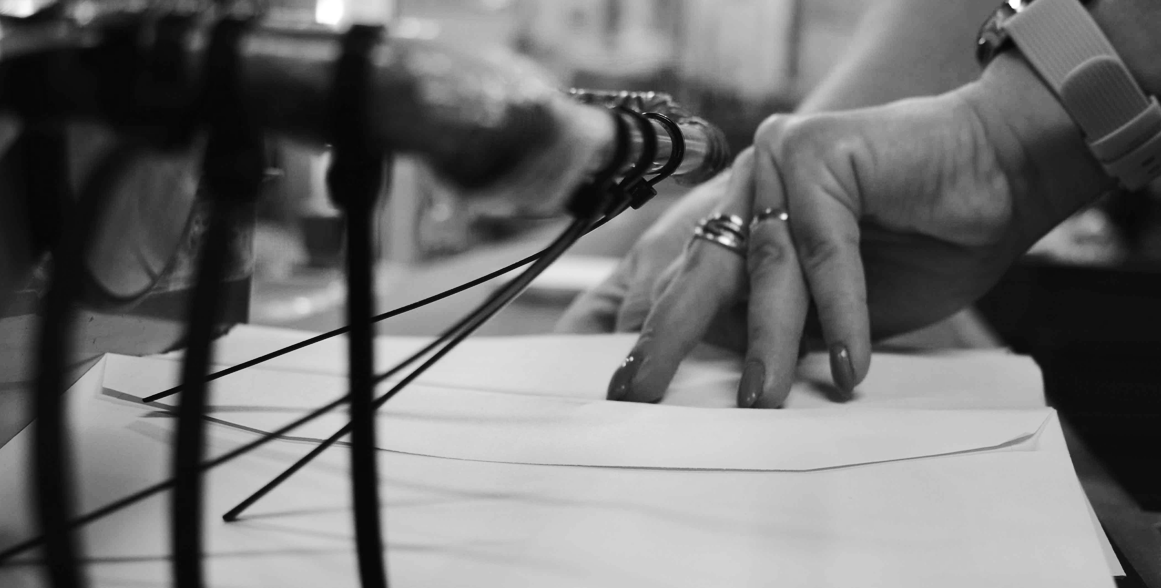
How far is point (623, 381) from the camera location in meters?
0.36

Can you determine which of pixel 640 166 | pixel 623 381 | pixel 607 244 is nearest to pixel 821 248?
pixel 623 381

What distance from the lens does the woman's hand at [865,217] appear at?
0.38 m

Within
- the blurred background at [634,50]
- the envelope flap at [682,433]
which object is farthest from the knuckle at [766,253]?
the blurred background at [634,50]

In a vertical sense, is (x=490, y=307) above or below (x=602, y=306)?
above

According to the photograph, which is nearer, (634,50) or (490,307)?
(490,307)

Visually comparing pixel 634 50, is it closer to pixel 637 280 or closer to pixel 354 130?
pixel 637 280

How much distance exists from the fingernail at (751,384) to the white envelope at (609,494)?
3 centimetres

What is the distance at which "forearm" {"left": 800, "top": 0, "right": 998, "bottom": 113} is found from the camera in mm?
604

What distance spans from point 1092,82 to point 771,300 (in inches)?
7.6

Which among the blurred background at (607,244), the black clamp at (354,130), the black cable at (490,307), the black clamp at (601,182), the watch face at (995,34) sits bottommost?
the blurred background at (607,244)

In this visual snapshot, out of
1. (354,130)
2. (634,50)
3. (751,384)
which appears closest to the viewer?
(354,130)

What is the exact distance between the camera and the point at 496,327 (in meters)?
0.66

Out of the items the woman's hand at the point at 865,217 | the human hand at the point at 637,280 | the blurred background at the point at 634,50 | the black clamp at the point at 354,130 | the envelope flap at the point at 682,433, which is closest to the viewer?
the black clamp at the point at 354,130

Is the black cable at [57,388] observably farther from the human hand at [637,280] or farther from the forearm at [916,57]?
the forearm at [916,57]
